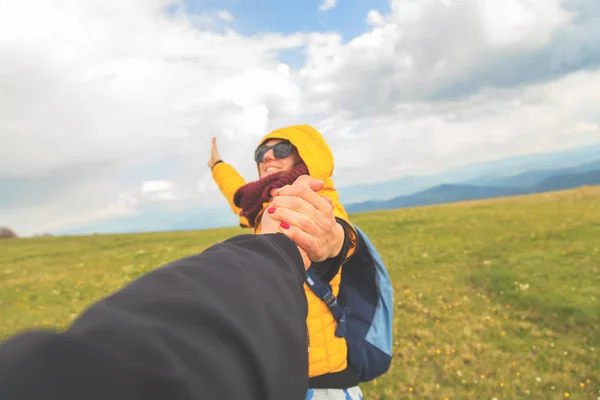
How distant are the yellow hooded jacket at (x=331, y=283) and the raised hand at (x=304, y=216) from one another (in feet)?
2.19

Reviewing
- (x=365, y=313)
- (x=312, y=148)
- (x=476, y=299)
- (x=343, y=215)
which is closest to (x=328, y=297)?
(x=365, y=313)

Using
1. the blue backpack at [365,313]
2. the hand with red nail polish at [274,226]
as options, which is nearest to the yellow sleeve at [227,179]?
the blue backpack at [365,313]

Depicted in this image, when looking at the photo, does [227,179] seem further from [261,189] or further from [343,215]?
[343,215]

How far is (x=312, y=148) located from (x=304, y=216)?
6.31 feet

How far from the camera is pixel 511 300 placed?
9.60 m

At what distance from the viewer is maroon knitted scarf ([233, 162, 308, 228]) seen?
3615mm

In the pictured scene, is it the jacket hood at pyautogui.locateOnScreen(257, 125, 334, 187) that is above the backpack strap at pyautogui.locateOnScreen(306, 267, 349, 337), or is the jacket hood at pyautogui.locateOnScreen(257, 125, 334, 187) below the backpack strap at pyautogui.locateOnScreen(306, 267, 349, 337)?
above

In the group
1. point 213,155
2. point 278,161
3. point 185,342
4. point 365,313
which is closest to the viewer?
point 185,342

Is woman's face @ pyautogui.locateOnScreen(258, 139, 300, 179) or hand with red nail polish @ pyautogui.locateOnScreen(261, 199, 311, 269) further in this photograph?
woman's face @ pyautogui.locateOnScreen(258, 139, 300, 179)

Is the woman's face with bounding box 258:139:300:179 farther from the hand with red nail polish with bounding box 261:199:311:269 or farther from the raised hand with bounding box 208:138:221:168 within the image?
the raised hand with bounding box 208:138:221:168

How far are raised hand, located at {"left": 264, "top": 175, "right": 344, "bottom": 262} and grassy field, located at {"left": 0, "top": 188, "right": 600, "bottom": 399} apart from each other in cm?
526

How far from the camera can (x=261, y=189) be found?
3.74m

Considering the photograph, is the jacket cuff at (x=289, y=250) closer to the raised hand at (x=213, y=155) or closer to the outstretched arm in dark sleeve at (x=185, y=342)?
the outstretched arm in dark sleeve at (x=185, y=342)

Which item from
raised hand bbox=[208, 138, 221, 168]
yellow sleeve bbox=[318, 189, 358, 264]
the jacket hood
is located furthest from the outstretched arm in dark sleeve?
raised hand bbox=[208, 138, 221, 168]
